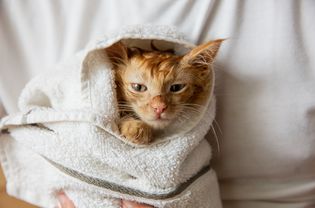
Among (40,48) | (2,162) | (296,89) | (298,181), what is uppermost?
(40,48)

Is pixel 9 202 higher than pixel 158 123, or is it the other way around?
pixel 158 123

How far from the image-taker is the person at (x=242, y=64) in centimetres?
79

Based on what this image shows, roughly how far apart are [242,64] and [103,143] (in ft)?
1.09

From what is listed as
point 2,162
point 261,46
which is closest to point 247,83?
point 261,46

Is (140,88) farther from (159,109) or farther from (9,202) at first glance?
(9,202)

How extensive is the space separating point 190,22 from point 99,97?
26 cm

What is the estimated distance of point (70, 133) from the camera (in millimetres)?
750

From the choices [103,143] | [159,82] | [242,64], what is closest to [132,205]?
[103,143]

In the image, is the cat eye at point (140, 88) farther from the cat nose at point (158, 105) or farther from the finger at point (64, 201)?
the finger at point (64, 201)

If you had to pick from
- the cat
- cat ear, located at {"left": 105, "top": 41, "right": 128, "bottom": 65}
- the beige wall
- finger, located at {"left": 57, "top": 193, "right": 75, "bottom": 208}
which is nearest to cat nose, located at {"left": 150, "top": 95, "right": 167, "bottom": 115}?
the cat

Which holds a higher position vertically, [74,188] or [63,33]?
[63,33]

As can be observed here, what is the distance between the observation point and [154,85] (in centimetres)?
75

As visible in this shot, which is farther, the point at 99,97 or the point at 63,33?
the point at 63,33

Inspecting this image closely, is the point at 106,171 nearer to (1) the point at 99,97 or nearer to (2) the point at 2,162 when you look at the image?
(1) the point at 99,97
